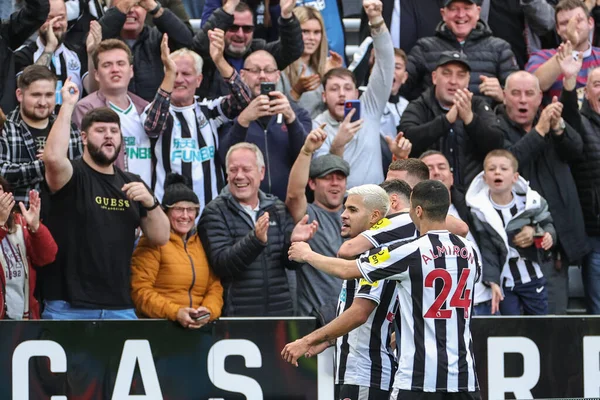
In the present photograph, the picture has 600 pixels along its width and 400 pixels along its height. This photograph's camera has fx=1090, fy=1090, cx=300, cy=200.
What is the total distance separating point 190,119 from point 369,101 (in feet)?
5.73

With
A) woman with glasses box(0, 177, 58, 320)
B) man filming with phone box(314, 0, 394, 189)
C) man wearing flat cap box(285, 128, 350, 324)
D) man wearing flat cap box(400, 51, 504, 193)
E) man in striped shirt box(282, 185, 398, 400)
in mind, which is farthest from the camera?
man filming with phone box(314, 0, 394, 189)

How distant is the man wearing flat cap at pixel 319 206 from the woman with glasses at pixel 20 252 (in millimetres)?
2064

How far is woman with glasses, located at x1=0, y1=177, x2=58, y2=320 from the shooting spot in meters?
8.06

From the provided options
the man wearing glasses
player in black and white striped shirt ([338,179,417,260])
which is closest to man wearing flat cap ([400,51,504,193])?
the man wearing glasses

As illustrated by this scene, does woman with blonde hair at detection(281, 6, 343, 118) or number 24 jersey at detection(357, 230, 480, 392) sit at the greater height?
woman with blonde hair at detection(281, 6, 343, 118)

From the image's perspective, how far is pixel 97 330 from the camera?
8.30m

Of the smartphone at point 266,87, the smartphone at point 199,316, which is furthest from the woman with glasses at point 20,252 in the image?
the smartphone at point 266,87

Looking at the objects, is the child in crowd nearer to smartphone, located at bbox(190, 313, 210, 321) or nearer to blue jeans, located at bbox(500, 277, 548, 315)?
Answer: blue jeans, located at bbox(500, 277, 548, 315)

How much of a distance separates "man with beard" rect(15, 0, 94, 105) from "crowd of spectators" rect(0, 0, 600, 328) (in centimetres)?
2

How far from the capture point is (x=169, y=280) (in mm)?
8641

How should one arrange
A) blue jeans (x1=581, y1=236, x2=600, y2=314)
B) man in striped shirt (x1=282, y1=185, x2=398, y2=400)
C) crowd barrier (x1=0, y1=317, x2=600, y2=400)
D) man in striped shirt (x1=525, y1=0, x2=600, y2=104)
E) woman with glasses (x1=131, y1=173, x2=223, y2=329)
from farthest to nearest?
man in striped shirt (x1=525, y1=0, x2=600, y2=104) → blue jeans (x1=581, y1=236, x2=600, y2=314) → woman with glasses (x1=131, y1=173, x2=223, y2=329) → crowd barrier (x1=0, y1=317, x2=600, y2=400) → man in striped shirt (x1=282, y1=185, x2=398, y2=400)

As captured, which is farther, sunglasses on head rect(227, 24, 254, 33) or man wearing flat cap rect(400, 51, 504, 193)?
sunglasses on head rect(227, 24, 254, 33)

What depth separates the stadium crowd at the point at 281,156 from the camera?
8.31 m

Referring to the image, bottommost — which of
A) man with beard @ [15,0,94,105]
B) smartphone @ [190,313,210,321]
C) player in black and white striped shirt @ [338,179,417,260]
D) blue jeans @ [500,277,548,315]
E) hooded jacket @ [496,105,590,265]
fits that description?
smartphone @ [190,313,210,321]
